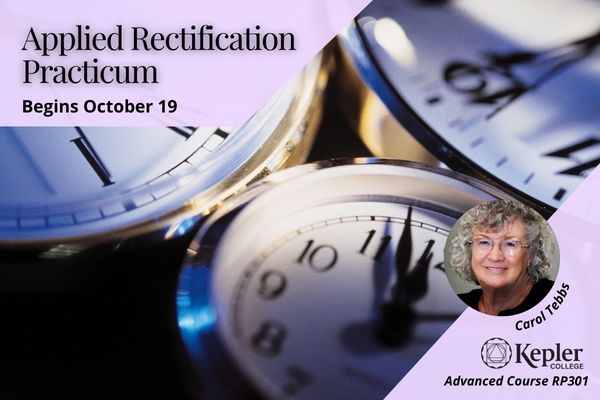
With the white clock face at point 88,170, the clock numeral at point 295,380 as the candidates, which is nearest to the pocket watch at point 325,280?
the clock numeral at point 295,380

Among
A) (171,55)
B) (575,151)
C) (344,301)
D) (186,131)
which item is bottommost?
(344,301)

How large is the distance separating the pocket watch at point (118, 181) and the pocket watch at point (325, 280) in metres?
0.05

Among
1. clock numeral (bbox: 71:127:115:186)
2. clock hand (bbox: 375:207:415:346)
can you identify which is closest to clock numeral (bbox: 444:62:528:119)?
clock hand (bbox: 375:207:415:346)

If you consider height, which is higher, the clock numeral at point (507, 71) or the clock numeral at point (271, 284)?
the clock numeral at point (507, 71)

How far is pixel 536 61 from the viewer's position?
1.44 metres

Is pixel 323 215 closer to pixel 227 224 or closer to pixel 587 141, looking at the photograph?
pixel 227 224

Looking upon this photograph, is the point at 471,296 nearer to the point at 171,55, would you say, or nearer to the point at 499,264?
the point at 499,264

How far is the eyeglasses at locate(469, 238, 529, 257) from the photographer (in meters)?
1.39

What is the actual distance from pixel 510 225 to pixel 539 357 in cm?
23

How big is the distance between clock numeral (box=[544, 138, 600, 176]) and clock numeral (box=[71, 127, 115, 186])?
762 mm

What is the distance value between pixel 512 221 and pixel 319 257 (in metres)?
0.34

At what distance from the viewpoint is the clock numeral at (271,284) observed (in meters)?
1.36

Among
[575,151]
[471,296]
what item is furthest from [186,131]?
[575,151]

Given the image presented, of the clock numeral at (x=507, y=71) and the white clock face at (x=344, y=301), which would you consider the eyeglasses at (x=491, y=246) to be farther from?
the clock numeral at (x=507, y=71)
